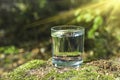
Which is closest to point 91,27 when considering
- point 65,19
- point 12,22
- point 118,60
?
point 65,19

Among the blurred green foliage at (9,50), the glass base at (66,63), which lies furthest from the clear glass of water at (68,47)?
the blurred green foliage at (9,50)

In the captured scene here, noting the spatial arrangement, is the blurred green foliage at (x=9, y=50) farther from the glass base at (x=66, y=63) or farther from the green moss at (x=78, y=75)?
the green moss at (x=78, y=75)

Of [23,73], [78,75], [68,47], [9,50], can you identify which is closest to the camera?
[78,75]

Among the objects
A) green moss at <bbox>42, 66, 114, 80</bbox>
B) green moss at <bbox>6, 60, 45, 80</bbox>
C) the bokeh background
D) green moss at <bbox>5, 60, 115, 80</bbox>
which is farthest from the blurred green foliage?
green moss at <bbox>42, 66, 114, 80</bbox>

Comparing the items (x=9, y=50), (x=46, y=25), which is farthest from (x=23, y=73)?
(x=46, y=25)

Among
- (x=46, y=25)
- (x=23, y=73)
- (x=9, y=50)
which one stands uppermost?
(x=23, y=73)

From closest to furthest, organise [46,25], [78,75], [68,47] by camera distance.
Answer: [78,75], [68,47], [46,25]

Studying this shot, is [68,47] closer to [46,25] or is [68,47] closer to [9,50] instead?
[9,50]
